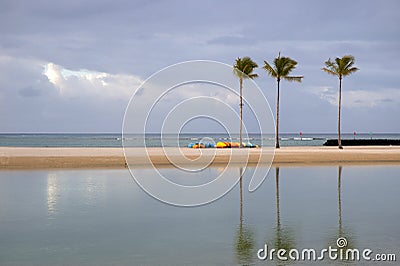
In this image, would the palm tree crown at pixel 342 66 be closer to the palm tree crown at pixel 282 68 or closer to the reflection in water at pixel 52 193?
the palm tree crown at pixel 282 68

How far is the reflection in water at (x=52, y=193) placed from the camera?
14.7 m

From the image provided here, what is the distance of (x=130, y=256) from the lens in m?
9.69

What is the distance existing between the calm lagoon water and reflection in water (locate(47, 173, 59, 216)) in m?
0.03

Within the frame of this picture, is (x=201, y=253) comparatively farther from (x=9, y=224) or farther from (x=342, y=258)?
(x=9, y=224)

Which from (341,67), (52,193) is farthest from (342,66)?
(52,193)

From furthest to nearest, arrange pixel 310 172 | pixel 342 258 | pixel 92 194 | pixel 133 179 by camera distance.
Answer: pixel 310 172
pixel 133 179
pixel 92 194
pixel 342 258

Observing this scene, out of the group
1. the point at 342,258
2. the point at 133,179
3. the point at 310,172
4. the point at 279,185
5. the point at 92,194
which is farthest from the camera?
the point at 310,172

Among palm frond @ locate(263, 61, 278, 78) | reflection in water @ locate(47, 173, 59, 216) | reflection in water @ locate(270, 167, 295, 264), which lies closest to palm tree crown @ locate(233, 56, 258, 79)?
palm frond @ locate(263, 61, 278, 78)

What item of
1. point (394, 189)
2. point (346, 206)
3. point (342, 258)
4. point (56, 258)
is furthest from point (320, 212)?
point (56, 258)

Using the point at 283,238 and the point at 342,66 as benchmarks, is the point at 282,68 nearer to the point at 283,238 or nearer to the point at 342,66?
the point at 342,66

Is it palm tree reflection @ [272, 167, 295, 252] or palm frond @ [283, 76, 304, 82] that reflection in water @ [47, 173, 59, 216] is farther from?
palm frond @ [283, 76, 304, 82]

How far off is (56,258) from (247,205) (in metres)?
7.43

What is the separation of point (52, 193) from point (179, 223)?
255 inches

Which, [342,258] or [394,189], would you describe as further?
[394,189]
